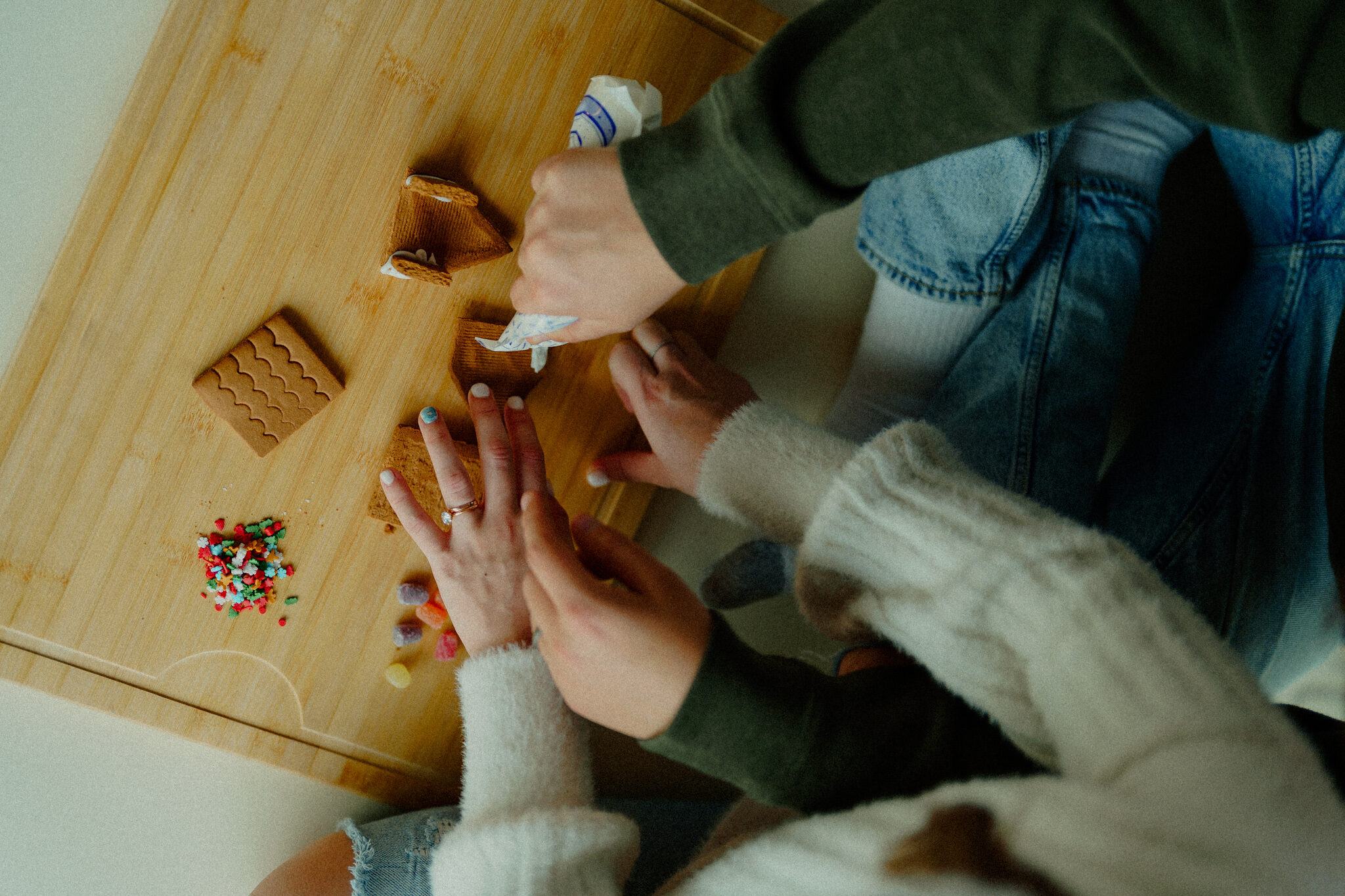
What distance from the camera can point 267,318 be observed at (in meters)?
0.80

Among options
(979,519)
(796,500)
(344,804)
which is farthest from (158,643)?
(979,519)

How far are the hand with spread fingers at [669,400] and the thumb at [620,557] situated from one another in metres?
0.18

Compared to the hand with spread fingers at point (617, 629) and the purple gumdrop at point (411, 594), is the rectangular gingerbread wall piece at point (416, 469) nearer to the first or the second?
the purple gumdrop at point (411, 594)

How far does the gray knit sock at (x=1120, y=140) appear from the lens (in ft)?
2.87

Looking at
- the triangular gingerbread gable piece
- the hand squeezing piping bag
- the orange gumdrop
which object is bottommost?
the orange gumdrop

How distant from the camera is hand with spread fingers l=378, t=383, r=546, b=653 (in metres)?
0.80

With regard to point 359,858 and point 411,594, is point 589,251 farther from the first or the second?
point 359,858

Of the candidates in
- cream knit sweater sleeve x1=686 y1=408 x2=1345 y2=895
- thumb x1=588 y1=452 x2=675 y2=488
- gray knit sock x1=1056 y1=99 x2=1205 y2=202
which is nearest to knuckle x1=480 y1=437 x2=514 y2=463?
thumb x1=588 y1=452 x2=675 y2=488

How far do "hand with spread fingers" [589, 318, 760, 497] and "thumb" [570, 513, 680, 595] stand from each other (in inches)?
7.0

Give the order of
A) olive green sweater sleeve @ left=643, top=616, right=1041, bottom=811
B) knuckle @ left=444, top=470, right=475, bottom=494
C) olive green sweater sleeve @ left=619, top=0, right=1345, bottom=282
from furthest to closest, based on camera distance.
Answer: knuckle @ left=444, top=470, right=475, bottom=494, olive green sweater sleeve @ left=643, top=616, right=1041, bottom=811, olive green sweater sleeve @ left=619, top=0, right=1345, bottom=282

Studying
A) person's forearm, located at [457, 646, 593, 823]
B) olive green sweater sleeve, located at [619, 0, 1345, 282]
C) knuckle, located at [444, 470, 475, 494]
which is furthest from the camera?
knuckle, located at [444, 470, 475, 494]

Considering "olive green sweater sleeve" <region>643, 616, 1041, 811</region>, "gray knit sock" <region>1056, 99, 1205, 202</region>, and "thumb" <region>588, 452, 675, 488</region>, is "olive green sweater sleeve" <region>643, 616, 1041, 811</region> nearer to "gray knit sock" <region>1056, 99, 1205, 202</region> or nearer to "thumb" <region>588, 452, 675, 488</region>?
"thumb" <region>588, 452, 675, 488</region>

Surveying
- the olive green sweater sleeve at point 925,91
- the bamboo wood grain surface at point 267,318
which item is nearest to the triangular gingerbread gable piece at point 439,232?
the bamboo wood grain surface at point 267,318

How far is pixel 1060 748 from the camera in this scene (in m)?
0.52
